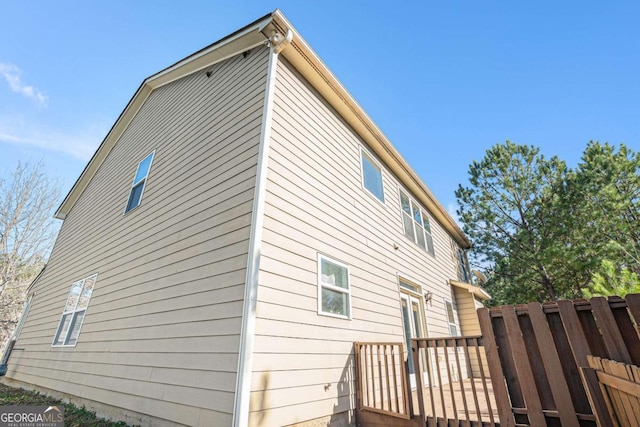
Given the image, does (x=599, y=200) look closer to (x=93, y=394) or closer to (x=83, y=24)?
(x=93, y=394)

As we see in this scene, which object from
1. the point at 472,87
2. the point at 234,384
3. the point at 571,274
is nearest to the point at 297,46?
the point at 234,384

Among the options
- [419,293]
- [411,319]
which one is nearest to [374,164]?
[419,293]

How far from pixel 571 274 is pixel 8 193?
25.8 m

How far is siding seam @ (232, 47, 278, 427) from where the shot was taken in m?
2.75

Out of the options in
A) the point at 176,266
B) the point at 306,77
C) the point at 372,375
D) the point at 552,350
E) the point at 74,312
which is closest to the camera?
the point at 552,350

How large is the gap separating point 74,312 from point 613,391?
9.46m

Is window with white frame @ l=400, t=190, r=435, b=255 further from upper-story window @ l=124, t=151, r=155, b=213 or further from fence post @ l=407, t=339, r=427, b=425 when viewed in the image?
upper-story window @ l=124, t=151, r=155, b=213

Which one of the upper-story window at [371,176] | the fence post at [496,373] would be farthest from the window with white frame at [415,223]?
the fence post at [496,373]

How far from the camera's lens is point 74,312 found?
6.97 meters

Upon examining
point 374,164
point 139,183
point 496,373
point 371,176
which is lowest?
point 496,373

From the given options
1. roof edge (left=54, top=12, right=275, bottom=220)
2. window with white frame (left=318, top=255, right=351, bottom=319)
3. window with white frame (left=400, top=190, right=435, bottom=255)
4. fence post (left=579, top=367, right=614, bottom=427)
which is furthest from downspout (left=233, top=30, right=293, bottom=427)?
window with white frame (left=400, top=190, right=435, bottom=255)

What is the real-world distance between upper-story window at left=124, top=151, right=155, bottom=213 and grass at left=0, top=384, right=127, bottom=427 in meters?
3.88

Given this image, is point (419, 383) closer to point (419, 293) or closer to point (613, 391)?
point (613, 391)

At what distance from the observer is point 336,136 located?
5.82m
